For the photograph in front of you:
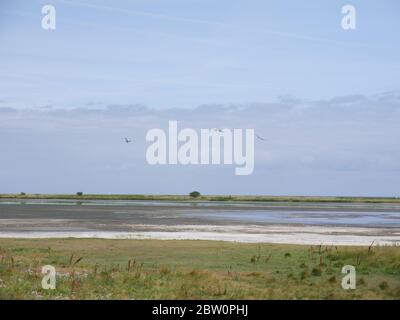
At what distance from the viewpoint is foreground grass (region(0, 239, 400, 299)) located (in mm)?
19391

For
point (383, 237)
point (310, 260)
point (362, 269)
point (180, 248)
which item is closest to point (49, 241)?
point (180, 248)

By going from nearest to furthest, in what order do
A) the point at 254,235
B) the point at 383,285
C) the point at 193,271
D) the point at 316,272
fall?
the point at 383,285 < the point at 193,271 < the point at 316,272 < the point at 254,235

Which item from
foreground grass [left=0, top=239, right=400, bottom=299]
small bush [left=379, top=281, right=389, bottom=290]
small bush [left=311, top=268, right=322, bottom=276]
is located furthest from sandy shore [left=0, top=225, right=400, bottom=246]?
small bush [left=379, top=281, right=389, bottom=290]

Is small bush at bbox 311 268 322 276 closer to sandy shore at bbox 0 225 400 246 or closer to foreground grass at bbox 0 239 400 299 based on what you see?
foreground grass at bbox 0 239 400 299

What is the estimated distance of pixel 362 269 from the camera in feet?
82.6

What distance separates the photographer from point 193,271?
22.8 meters

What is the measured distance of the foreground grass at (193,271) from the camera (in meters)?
19.4

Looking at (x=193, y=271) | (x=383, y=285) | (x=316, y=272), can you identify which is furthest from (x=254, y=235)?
(x=383, y=285)

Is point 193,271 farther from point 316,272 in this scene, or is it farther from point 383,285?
point 383,285

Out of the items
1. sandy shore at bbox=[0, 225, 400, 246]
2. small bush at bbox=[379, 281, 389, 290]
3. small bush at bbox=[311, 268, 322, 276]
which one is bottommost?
small bush at bbox=[379, 281, 389, 290]

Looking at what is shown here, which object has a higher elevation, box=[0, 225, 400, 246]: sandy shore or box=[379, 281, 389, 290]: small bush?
box=[0, 225, 400, 246]: sandy shore

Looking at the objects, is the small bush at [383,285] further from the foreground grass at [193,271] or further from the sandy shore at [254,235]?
the sandy shore at [254,235]
